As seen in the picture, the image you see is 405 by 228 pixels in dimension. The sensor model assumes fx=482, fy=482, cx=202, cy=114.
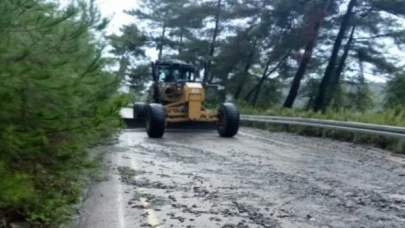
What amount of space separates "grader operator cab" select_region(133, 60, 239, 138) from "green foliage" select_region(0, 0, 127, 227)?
8685 millimetres

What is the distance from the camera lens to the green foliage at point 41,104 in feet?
12.6

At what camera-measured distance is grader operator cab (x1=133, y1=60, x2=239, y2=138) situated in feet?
48.4

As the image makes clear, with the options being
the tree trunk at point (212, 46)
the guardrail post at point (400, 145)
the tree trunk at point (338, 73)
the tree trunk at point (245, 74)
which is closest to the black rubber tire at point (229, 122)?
the guardrail post at point (400, 145)

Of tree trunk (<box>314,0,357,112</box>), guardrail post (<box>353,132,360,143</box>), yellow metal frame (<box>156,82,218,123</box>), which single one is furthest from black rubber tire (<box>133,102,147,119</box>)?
tree trunk (<box>314,0,357,112</box>)

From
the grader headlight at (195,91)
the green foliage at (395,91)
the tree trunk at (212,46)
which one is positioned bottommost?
the grader headlight at (195,91)

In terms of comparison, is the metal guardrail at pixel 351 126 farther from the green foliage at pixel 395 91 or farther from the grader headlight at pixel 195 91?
the green foliage at pixel 395 91

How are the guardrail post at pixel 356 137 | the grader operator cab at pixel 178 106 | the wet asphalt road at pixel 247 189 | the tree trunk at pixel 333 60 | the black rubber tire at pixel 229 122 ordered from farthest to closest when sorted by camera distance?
the tree trunk at pixel 333 60 → the black rubber tire at pixel 229 122 → the grader operator cab at pixel 178 106 → the guardrail post at pixel 356 137 → the wet asphalt road at pixel 247 189

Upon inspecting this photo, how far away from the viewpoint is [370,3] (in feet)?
82.5

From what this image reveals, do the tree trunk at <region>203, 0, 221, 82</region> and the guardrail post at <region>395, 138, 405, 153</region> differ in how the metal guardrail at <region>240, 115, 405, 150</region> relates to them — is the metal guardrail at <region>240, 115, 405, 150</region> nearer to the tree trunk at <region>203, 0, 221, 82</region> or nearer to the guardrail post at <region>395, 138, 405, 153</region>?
the guardrail post at <region>395, 138, 405, 153</region>

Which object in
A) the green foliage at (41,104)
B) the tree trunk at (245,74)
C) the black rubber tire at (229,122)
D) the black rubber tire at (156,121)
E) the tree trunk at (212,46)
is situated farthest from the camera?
the tree trunk at (212,46)

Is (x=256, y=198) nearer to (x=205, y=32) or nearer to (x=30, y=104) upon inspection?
(x=30, y=104)

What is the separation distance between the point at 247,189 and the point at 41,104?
3457 millimetres

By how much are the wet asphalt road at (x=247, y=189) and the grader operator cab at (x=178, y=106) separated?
3066mm

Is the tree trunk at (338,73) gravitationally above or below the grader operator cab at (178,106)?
above
